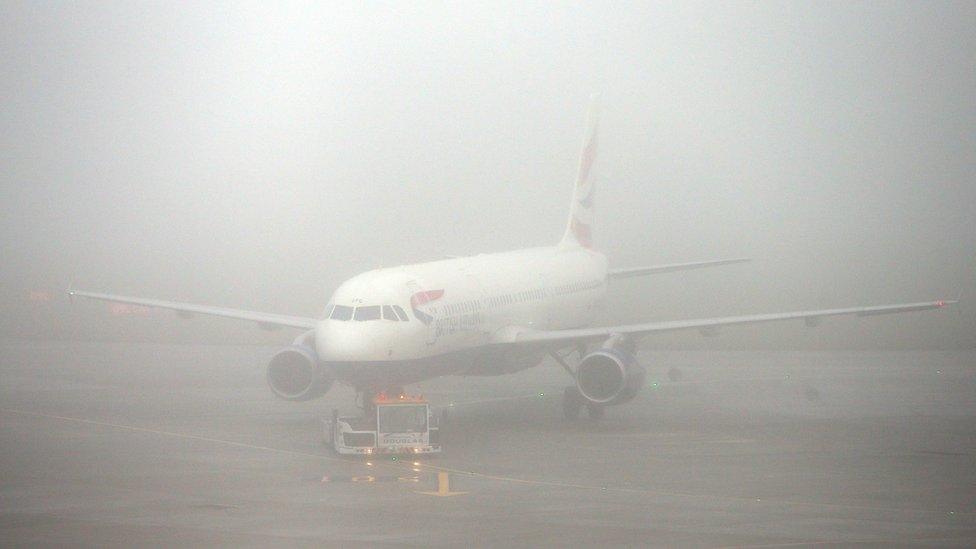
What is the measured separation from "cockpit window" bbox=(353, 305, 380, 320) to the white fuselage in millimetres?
25

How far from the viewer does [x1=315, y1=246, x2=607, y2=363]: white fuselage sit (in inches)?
1265

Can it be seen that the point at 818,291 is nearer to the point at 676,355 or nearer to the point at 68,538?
the point at 676,355

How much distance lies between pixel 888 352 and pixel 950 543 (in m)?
46.0

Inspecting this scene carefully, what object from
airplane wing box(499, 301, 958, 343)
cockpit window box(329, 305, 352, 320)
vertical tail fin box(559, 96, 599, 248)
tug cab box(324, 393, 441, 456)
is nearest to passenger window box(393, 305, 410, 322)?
cockpit window box(329, 305, 352, 320)

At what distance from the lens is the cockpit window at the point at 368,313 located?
32375 mm

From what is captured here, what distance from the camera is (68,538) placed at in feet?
63.0

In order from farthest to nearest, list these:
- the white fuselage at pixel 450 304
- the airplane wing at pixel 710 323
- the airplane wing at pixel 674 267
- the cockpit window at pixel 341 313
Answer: the airplane wing at pixel 674 267 < the airplane wing at pixel 710 323 < the cockpit window at pixel 341 313 < the white fuselage at pixel 450 304

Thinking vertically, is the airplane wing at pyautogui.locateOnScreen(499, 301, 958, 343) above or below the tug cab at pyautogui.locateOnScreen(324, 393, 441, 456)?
above

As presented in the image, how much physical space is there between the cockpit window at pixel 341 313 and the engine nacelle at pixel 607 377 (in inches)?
263

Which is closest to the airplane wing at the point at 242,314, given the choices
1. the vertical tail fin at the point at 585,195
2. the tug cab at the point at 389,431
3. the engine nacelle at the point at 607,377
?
the tug cab at the point at 389,431

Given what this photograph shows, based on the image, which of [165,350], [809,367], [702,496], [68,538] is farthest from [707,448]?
[165,350]

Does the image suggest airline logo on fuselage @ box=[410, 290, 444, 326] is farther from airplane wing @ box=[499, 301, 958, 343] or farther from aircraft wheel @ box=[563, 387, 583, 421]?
aircraft wheel @ box=[563, 387, 583, 421]

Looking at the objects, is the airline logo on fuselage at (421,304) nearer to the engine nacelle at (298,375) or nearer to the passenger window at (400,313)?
the passenger window at (400,313)

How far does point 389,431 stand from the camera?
3017 cm
